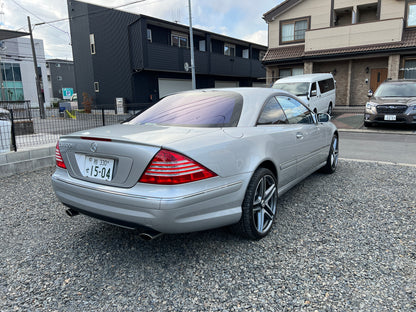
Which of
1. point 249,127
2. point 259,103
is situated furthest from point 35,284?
point 259,103

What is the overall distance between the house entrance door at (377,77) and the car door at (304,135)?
47.3 feet

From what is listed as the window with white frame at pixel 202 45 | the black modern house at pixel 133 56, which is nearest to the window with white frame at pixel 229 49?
the black modern house at pixel 133 56

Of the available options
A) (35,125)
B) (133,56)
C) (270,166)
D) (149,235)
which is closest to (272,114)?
(270,166)

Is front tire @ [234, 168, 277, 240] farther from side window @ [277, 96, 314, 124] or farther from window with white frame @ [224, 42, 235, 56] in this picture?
window with white frame @ [224, 42, 235, 56]

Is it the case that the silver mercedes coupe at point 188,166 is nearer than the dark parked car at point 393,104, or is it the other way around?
the silver mercedes coupe at point 188,166

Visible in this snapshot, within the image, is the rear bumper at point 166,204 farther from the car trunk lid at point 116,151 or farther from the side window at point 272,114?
the side window at point 272,114

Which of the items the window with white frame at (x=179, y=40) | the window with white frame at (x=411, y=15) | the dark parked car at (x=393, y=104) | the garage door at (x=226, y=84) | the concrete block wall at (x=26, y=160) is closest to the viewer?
the concrete block wall at (x=26, y=160)

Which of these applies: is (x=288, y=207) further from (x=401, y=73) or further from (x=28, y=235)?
(x=401, y=73)

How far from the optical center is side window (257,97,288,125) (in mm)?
3026

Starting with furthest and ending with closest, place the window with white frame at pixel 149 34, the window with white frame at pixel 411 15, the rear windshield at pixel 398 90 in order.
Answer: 1. the window with white frame at pixel 149 34
2. the window with white frame at pixel 411 15
3. the rear windshield at pixel 398 90

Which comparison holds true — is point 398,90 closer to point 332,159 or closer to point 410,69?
point 410,69

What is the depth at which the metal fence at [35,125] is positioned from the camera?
567cm

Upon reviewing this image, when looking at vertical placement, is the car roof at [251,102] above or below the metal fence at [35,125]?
above

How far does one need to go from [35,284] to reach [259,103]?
2465mm
